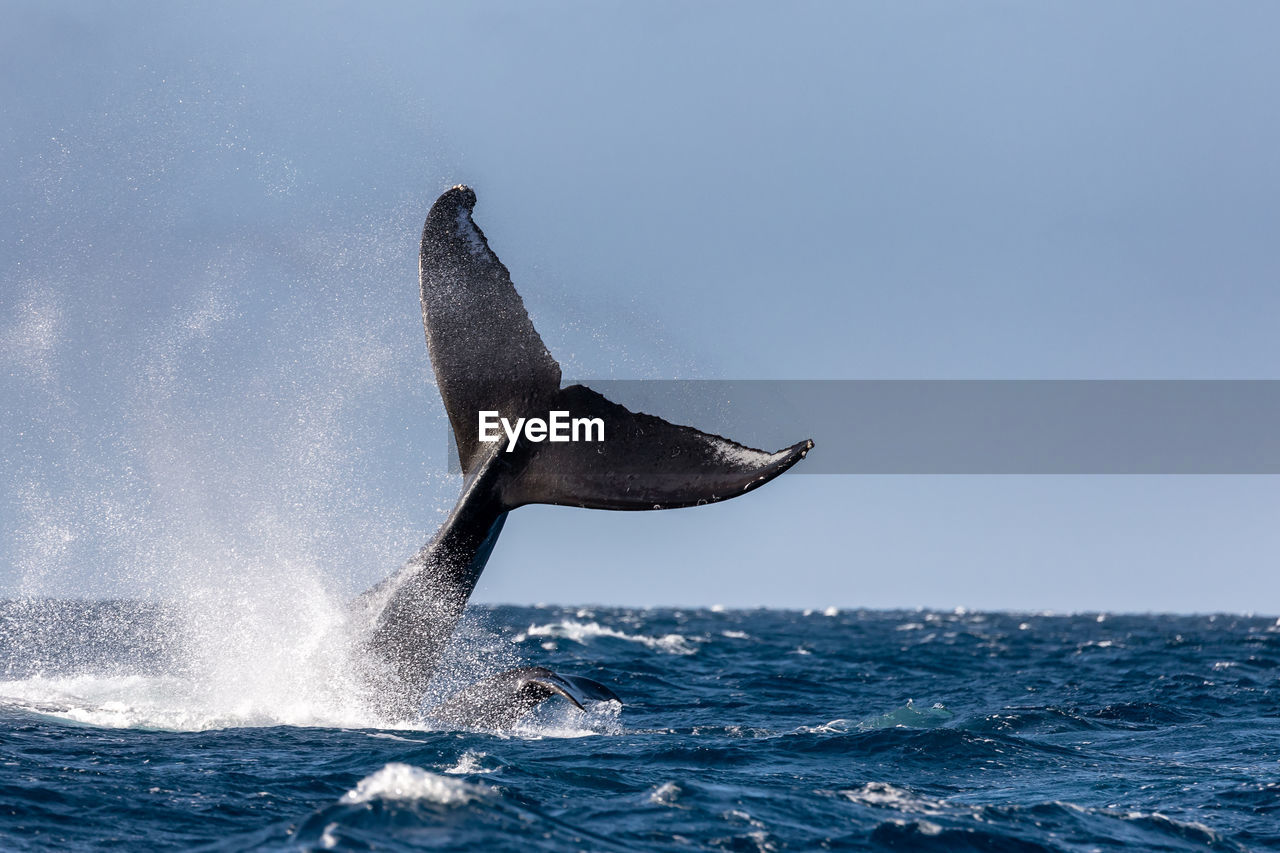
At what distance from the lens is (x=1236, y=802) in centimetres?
1079

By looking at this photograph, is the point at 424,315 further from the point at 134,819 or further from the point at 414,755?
the point at 134,819

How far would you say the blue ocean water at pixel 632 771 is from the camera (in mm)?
8438

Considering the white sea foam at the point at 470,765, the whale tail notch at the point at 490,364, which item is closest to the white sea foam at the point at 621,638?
the white sea foam at the point at 470,765

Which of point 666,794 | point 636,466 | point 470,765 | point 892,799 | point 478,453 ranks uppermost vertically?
point 478,453

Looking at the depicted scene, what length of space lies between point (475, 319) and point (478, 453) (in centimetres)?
119

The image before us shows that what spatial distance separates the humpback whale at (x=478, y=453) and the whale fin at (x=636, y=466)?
0.02 metres

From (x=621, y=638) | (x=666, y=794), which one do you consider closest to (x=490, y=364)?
(x=666, y=794)

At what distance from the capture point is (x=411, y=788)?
8516 mm

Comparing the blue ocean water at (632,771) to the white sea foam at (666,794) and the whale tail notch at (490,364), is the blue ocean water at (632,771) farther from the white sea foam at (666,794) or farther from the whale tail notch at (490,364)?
the whale tail notch at (490,364)

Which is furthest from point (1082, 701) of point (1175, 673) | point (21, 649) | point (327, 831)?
point (21, 649)

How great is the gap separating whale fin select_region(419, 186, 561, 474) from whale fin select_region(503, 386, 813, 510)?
47 centimetres

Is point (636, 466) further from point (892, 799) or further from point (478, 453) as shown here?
point (892, 799)

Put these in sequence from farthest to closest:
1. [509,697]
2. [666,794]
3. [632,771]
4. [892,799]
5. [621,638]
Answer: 1. [621,638]
2. [509,697]
3. [632,771]
4. [892,799]
5. [666,794]

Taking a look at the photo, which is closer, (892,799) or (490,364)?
(892,799)
